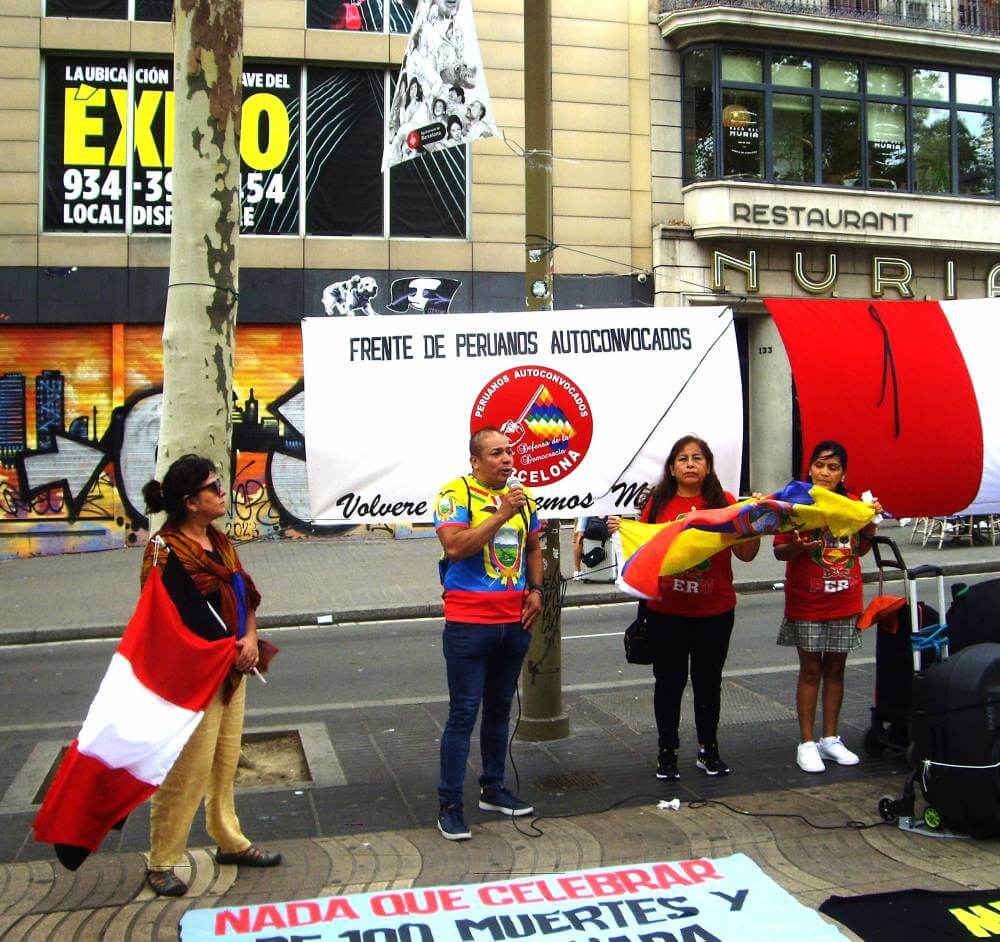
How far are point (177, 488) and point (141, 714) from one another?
0.91 meters

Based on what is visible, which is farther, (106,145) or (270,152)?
(270,152)

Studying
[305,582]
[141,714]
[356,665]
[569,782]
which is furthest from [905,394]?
[305,582]

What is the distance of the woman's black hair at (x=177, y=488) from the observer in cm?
461

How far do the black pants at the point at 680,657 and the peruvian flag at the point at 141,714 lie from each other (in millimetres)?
2296

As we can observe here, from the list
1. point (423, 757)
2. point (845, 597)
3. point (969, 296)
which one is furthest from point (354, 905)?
point (969, 296)

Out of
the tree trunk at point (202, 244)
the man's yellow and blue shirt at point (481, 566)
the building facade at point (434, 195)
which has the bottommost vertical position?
the man's yellow and blue shirt at point (481, 566)

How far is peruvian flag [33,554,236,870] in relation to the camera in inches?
171

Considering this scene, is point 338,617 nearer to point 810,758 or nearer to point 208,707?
point 810,758

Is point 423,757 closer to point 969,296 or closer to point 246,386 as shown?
point 246,386

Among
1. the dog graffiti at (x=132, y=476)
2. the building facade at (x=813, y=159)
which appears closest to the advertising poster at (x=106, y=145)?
the dog graffiti at (x=132, y=476)

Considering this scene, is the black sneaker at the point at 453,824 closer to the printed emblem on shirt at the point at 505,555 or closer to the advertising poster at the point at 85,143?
the printed emblem on shirt at the point at 505,555

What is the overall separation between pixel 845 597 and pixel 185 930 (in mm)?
3631

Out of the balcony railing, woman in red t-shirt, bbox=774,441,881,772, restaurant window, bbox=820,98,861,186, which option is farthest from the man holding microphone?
restaurant window, bbox=820,98,861,186

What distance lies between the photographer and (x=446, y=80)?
→ 6852 millimetres
